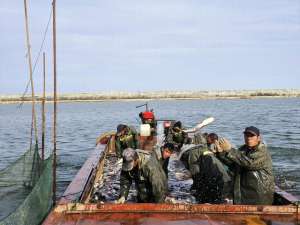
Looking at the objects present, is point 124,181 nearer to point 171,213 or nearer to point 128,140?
point 171,213

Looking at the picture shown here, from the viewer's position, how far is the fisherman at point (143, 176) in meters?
6.65

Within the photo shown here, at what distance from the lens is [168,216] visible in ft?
22.1

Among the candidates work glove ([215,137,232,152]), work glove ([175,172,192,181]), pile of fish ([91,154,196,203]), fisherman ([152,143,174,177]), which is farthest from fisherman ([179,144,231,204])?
work glove ([215,137,232,152])

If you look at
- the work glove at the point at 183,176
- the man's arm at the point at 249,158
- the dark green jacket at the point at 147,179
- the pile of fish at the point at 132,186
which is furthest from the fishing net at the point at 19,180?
the man's arm at the point at 249,158

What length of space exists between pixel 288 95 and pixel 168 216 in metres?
154

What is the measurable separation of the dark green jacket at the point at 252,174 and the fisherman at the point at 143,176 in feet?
3.60

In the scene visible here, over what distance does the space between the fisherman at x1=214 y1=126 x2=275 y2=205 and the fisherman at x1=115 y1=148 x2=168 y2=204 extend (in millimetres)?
1066

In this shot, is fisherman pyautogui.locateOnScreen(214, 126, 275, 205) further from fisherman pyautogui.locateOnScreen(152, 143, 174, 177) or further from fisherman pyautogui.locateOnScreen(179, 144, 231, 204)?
fisherman pyautogui.locateOnScreen(179, 144, 231, 204)

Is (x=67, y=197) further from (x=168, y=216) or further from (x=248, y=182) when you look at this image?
(x=248, y=182)

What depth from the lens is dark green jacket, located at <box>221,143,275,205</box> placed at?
6578mm

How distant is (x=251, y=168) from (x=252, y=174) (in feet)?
0.84

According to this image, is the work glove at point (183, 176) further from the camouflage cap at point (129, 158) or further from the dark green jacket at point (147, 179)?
the camouflage cap at point (129, 158)

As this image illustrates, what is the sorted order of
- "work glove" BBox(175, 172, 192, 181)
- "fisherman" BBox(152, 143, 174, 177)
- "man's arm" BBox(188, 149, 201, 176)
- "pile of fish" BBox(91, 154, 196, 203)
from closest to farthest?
"fisherman" BBox(152, 143, 174, 177), "pile of fish" BBox(91, 154, 196, 203), "man's arm" BBox(188, 149, 201, 176), "work glove" BBox(175, 172, 192, 181)

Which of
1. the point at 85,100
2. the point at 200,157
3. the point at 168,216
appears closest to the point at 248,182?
the point at 168,216
